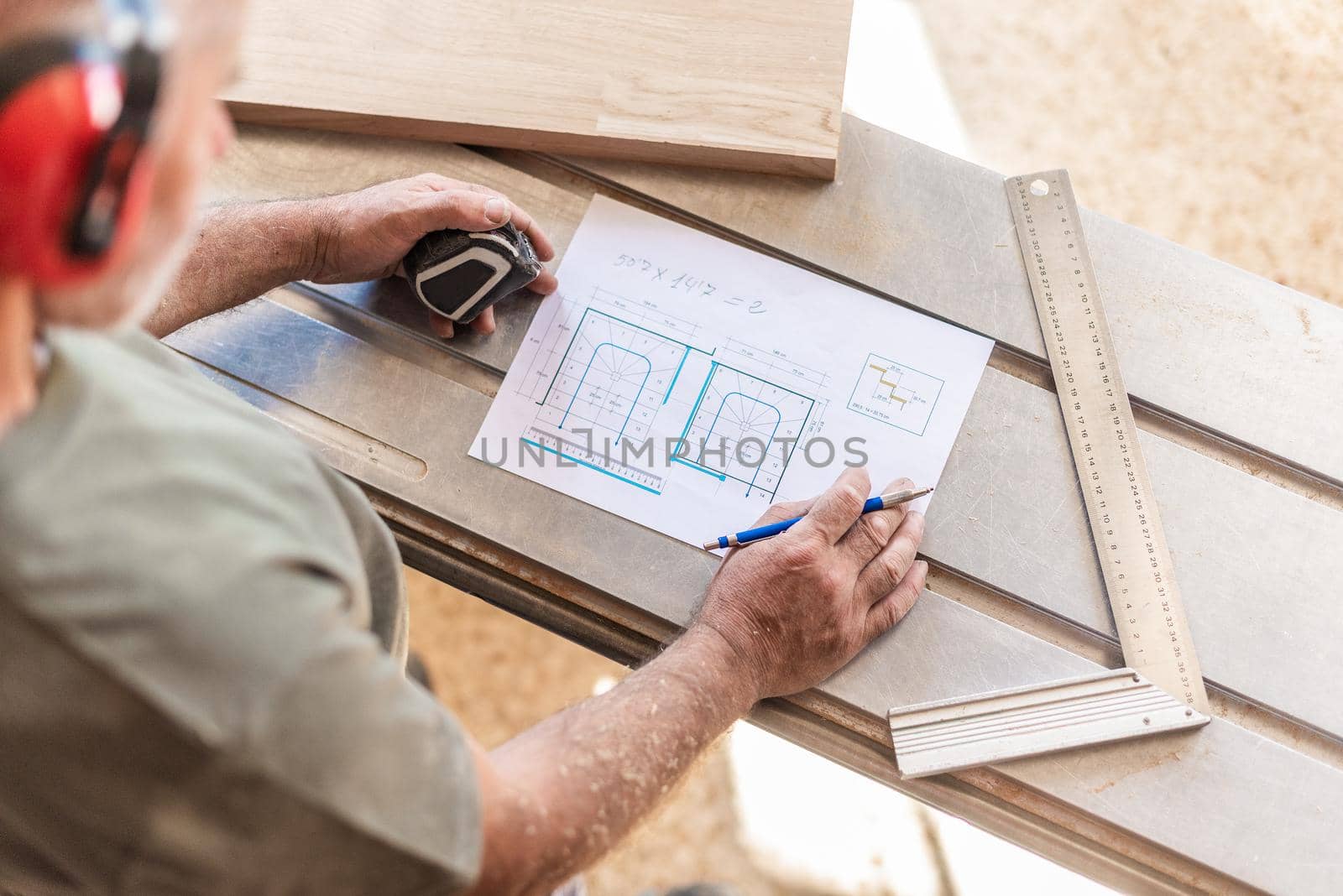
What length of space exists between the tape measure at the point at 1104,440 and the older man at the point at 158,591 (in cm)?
79

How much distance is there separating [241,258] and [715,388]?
662 mm

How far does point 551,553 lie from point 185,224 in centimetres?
66

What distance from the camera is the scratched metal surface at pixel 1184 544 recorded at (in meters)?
1.19

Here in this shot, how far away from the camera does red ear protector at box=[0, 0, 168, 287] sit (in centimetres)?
55

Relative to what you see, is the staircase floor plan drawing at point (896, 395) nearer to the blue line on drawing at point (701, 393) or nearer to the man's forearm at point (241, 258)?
the blue line on drawing at point (701, 393)

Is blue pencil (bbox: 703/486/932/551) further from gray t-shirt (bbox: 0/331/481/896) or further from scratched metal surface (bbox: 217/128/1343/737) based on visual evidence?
gray t-shirt (bbox: 0/331/481/896)

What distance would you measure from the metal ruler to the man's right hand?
5.0 inches

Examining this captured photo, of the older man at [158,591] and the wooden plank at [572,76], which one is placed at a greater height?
the wooden plank at [572,76]

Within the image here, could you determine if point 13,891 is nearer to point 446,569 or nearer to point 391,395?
point 446,569

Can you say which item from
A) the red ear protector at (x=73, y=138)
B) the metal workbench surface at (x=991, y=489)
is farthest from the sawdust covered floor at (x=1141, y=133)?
the red ear protector at (x=73, y=138)

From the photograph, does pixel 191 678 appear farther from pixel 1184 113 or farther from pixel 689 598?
pixel 1184 113

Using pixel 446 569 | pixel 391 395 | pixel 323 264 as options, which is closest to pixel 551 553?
pixel 446 569

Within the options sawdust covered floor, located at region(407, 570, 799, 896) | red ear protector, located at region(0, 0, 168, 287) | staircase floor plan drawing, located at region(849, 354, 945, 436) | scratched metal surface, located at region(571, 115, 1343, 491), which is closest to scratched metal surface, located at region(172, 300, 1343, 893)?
staircase floor plan drawing, located at region(849, 354, 945, 436)

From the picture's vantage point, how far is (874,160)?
4.50 ft
